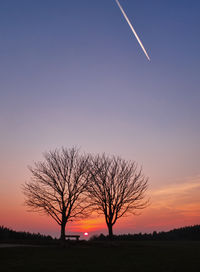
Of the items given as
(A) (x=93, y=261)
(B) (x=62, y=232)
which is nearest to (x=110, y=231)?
(B) (x=62, y=232)

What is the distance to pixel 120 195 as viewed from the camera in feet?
116

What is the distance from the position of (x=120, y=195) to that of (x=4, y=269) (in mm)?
23888

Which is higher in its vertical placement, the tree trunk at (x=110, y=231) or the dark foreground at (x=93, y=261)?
the tree trunk at (x=110, y=231)

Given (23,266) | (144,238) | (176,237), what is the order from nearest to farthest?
(23,266)
(144,238)
(176,237)

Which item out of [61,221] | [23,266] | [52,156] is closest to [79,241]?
[61,221]

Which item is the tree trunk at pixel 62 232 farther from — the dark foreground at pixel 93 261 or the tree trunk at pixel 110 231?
the dark foreground at pixel 93 261

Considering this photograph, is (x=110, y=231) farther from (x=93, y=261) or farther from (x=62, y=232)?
(x=93, y=261)

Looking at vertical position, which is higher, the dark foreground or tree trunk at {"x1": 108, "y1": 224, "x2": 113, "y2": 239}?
tree trunk at {"x1": 108, "y1": 224, "x2": 113, "y2": 239}

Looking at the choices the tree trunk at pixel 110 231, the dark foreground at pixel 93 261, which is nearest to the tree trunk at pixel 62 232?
the tree trunk at pixel 110 231

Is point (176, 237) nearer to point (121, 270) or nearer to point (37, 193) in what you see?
point (37, 193)

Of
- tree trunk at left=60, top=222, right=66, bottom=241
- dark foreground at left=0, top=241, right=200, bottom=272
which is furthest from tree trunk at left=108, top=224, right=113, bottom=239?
dark foreground at left=0, top=241, right=200, bottom=272

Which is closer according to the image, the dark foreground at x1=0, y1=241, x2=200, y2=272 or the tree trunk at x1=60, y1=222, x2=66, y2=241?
the dark foreground at x1=0, y1=241, x2=200, y2=272

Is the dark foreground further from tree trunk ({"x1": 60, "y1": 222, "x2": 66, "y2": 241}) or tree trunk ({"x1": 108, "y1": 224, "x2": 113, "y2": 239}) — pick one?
tree trunk ({"x1": 108, "y1": 224, "x2": 113, "y2": 239})

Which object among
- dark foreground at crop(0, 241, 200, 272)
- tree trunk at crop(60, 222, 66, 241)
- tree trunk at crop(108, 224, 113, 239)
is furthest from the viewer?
tree trunk at crop(108, 224, 113, 239)
